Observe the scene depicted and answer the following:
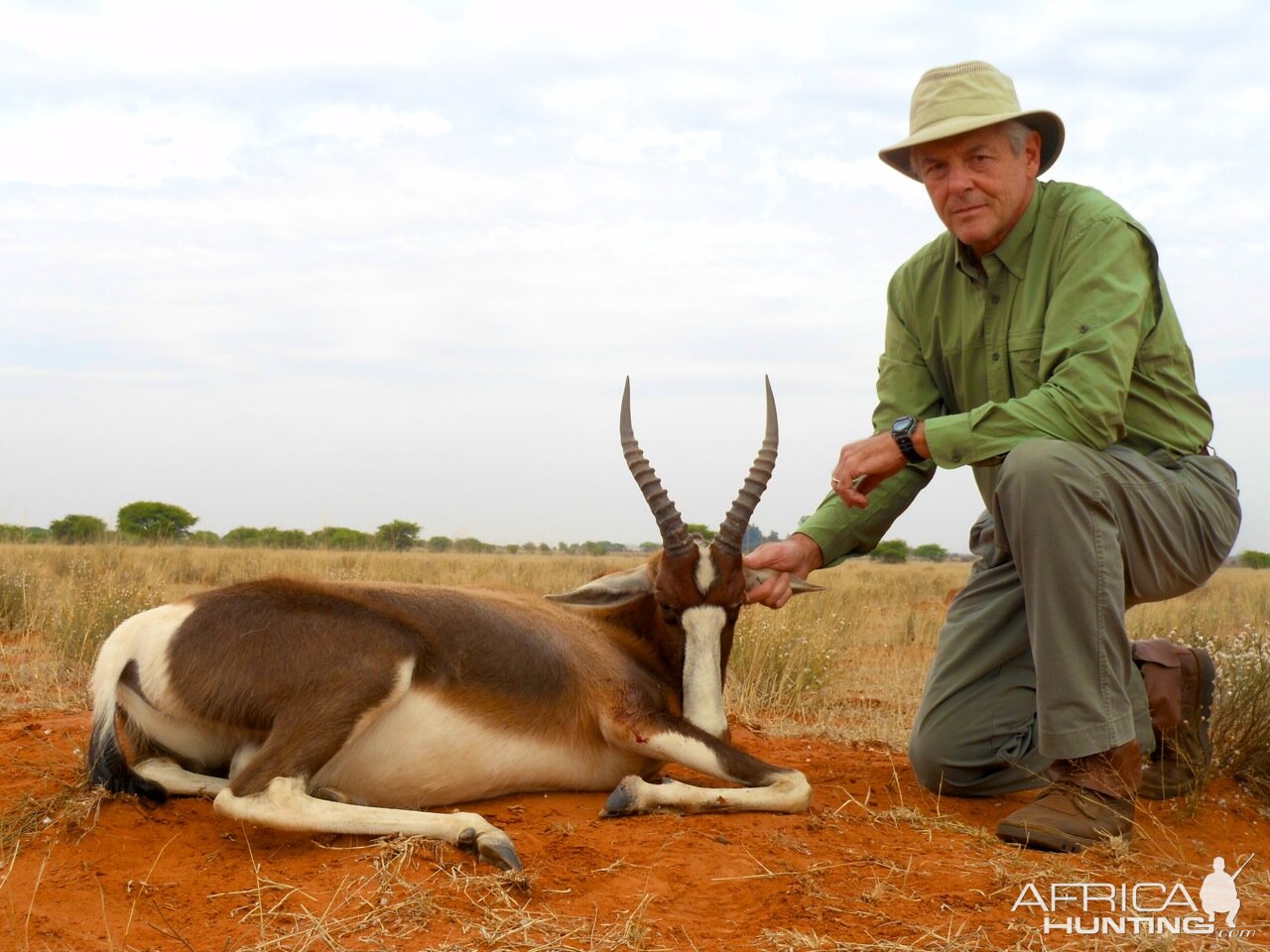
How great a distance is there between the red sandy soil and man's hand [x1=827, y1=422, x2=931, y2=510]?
1.32 metres

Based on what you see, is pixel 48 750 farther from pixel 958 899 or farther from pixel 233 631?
pixel 958 899

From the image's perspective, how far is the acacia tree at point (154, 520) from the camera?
3372 cm

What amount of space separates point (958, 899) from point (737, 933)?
76cm

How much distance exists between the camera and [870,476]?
5254mm

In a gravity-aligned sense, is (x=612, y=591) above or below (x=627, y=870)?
above

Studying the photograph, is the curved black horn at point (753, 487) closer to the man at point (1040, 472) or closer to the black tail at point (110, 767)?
the man at point (1040, 472)

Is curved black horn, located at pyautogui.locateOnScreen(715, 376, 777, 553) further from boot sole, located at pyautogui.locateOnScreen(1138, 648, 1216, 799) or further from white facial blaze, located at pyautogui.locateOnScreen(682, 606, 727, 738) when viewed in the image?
boot sole, located at pyautogui.locateOnScreen(1138, 648, 1216, 799)

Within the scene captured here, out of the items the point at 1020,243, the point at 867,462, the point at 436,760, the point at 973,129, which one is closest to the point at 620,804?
the point at 436,760

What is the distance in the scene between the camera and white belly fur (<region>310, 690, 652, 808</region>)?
4641 mm

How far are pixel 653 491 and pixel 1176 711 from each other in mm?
2579

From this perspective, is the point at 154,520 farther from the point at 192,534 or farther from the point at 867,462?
the point at 867,462

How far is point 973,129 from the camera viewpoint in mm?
Answer: 5156

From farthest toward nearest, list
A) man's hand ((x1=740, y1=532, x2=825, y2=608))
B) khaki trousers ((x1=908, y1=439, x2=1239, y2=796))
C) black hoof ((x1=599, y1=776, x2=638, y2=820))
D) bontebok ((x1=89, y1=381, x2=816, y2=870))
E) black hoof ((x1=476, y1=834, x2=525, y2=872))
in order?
man's hand ((x1=740, y1=532, x2=825, y2=608)), black hoof ((x1=599, y1=776, x2=638, y2=820)), khaki trousers ((x1=908, y1=439, x2=1239, y2=796)), bontebok ((x1=89, y1=381, x2=816, y2=870)), black hoof ((x1=476, y1=834, x2=525, y2=872))

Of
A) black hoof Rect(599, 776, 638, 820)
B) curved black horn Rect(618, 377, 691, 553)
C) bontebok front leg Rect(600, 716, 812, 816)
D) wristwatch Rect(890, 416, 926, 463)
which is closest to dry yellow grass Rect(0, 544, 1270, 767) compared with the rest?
curved black horn Rect(618, 377, 691, 553)
